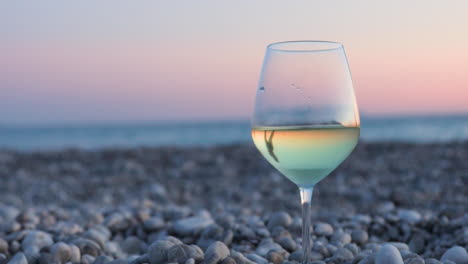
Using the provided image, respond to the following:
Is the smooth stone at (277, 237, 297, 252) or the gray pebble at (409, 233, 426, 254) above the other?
the smooth stone at (277, 237, 297, 252)

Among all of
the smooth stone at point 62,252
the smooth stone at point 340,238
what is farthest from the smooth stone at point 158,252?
the smooth stone at point 340,238

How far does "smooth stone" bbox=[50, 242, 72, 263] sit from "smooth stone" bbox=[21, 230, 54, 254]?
17 cm

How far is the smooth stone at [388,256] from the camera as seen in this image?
1948 millimetres

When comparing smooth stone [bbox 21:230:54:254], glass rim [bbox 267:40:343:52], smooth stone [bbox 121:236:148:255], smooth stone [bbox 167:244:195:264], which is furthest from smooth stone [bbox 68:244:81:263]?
glass rim [bbox 267:40:343:52]

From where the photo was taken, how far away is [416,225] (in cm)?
327

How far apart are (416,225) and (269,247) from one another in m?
1.19

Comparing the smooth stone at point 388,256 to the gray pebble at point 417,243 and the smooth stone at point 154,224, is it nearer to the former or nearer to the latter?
the gray pebble at point 417,243

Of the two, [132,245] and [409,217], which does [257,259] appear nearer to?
[132,245]

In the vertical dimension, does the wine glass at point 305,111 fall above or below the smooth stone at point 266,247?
above

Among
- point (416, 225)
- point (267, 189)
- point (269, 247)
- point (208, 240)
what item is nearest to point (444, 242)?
point (416, 225)

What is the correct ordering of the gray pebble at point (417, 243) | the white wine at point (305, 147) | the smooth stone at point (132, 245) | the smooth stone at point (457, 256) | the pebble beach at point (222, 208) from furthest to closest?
the smooth stone at point (132, 245), the gray pebble at point (417, 243), the pebble beach at point (222, 208), the smooth stone at point (457, 256), the white wine at point (305, 147)

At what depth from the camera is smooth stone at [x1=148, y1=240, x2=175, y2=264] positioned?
2.05 meters

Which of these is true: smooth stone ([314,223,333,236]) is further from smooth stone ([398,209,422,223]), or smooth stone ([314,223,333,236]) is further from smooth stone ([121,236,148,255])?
smooth stone ([121,236,148,255])

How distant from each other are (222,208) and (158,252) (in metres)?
2.69
